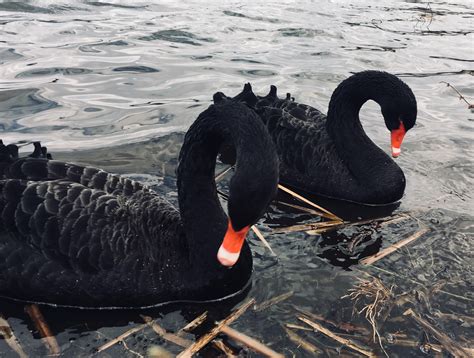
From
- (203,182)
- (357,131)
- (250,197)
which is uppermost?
(250,197)

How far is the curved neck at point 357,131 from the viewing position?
19.0 ft

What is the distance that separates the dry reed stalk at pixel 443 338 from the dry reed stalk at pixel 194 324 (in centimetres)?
136

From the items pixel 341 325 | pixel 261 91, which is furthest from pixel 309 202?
pixel 261 91

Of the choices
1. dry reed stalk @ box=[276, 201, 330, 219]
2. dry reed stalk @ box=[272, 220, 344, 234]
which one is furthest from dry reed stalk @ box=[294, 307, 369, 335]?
dry reed stalk @ box=[276, 201, 330, 219]

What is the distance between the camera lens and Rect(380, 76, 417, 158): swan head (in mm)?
5469

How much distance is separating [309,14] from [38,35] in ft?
22.8

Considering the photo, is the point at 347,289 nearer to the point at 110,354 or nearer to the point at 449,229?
the point at 449,229

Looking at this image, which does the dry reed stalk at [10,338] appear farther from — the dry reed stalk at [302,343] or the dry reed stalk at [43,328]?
the dry reed stalk at [302,343]

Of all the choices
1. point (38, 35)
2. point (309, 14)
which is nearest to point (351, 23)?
point (309, 14)

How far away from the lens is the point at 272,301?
13.1 feet

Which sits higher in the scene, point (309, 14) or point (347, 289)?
point (309, 14)

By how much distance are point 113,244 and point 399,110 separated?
3112mm

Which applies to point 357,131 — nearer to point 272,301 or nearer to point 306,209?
point 306,209

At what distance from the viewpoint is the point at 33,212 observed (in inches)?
153
